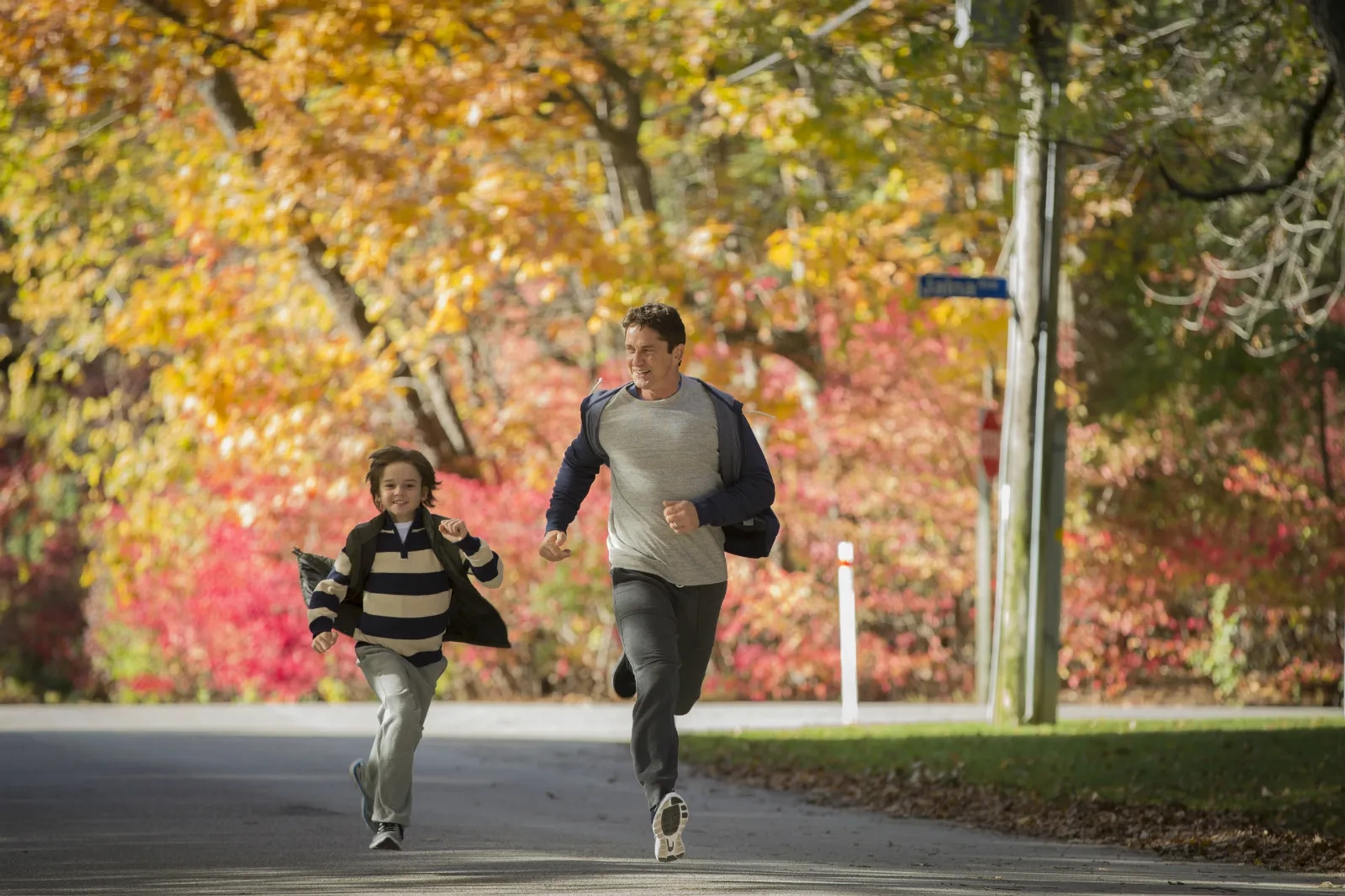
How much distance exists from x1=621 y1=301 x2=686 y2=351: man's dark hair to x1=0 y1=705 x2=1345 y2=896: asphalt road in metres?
2.00

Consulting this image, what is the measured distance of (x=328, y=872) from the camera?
23.6ft

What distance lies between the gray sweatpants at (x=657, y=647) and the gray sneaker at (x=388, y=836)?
3.71 ft

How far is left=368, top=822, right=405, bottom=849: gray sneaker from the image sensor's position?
7664 millimetres

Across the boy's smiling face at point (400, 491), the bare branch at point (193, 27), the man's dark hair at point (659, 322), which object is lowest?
the boy's smiling face at point (400, 491)

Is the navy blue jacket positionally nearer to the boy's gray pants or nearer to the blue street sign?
the boy's gray pants

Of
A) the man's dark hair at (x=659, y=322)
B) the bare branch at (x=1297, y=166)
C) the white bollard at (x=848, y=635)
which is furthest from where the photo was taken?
the white bollard at (x=848, y=635)

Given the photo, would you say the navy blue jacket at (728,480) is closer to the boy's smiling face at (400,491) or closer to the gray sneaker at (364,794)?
the boy's smiling face at (400,491)

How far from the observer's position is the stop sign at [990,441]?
1562 cm

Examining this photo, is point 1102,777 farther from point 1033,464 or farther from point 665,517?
point 665,517

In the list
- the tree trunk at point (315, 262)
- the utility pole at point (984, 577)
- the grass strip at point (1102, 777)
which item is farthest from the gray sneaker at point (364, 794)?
the tree trunk at point (315, 262)

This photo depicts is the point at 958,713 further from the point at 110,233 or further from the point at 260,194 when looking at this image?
the point at 110,233

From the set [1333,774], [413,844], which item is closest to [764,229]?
[1333,774]

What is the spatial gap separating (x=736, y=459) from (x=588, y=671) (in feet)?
48.7

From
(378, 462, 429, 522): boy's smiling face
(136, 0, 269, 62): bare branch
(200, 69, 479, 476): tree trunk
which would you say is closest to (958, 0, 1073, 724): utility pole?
(200, 69, 479, 476): tree trunk
